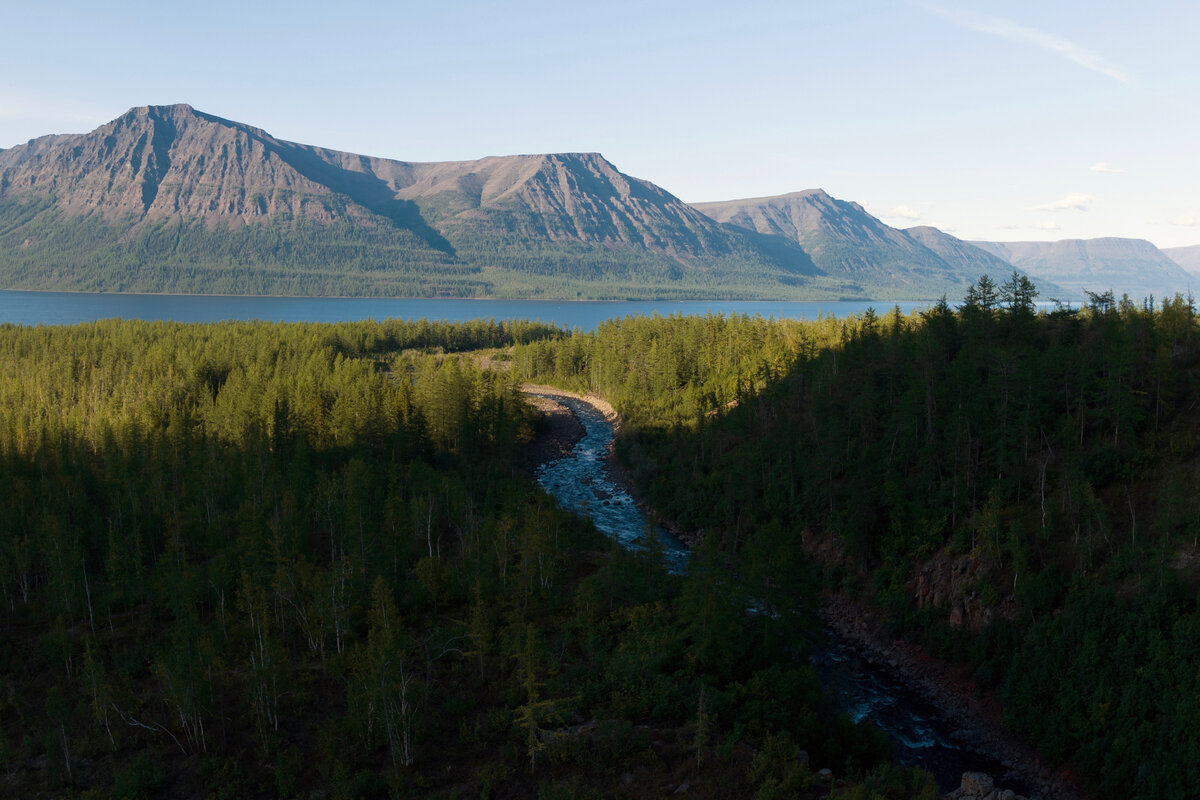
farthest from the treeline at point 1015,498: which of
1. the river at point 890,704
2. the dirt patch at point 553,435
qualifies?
the dirt patch at point 553,435

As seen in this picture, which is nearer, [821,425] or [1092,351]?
[1092,351]

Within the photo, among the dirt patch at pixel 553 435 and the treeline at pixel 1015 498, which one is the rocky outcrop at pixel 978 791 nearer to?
the treeline at pixel 1015 498

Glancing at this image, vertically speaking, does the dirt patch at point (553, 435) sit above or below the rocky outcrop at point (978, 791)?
above

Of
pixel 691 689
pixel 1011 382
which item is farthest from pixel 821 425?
pixel 691 689

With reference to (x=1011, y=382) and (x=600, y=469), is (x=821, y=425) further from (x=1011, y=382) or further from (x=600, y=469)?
(x=600, y=469)

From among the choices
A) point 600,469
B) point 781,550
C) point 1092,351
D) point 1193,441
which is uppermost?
point 1092,351

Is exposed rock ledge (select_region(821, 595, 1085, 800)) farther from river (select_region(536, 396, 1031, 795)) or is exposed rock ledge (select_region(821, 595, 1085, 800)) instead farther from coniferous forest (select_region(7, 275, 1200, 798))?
coniferous forest (select_region(7, 275, 1200, 798))

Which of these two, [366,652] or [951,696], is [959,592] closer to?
[951,696]
